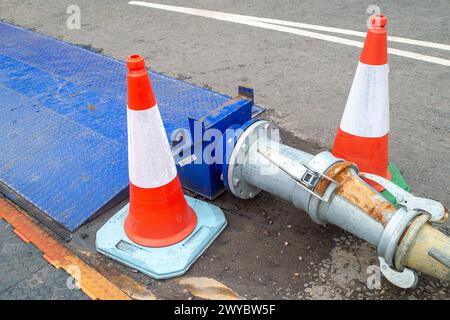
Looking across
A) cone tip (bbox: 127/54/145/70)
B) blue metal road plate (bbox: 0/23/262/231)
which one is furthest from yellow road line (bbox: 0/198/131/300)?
cone tip (bbox: 127/54/145/70)

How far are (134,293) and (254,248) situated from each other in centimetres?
73

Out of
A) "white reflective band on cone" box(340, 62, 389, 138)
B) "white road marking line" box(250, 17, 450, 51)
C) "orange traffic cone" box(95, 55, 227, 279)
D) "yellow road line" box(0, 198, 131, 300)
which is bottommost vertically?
"yellow road line" box(0, 198, 131, 300)

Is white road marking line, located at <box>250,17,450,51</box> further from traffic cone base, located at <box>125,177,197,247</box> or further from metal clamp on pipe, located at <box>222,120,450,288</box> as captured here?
traffic cone base, located at <box>125,177,197,247</box>

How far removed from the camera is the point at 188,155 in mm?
2721

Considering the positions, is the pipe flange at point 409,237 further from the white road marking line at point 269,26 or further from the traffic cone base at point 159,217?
the white road marking line at point 269,26

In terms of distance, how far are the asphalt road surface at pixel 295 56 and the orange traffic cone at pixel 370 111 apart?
516 mm

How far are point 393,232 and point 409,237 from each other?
0.07 metres

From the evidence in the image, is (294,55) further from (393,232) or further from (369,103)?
(393,232)

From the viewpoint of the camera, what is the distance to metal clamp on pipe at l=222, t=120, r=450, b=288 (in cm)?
200

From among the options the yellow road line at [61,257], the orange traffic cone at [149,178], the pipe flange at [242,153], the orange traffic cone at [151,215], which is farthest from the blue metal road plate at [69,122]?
the pipe flange at [242,153]

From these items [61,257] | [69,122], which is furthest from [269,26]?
[61,257]

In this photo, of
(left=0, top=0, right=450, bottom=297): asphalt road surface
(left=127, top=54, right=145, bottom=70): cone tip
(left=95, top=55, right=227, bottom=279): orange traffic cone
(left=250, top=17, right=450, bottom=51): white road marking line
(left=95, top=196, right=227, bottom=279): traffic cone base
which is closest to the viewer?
(left=127, top=54, right=145, bottom=70): cone tip

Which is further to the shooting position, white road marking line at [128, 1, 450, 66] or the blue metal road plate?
white road marking line at [128, 1, 450, 66]
